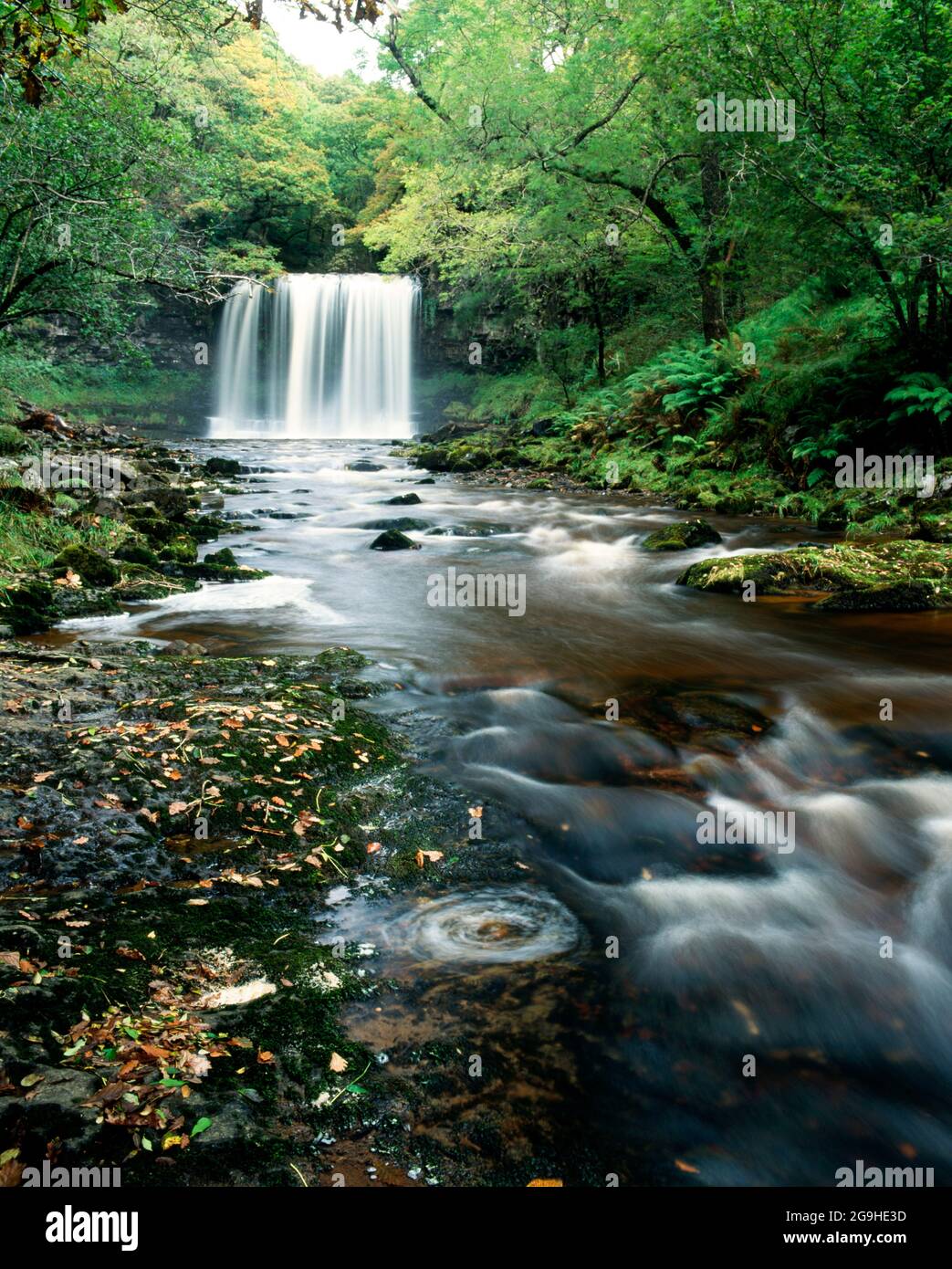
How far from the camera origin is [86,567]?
784cm

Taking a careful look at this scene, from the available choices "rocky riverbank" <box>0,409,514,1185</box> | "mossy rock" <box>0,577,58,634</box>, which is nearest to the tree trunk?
"mossy rock" <box>0,577,58,634</box>

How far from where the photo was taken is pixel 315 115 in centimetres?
4278

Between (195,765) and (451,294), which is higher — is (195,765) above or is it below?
below

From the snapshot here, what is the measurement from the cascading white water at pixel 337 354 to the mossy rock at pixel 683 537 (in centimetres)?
2424

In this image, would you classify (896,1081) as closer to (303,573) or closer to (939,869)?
→ (939,869)

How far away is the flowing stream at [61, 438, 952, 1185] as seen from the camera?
236 centimetres

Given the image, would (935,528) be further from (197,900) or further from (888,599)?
(197,900)

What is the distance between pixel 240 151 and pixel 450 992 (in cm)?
4291

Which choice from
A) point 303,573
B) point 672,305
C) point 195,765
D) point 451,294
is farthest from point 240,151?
point 195,765

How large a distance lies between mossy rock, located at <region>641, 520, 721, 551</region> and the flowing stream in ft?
10.4

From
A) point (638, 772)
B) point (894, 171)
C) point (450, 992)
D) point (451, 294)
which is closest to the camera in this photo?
point (450, 992)

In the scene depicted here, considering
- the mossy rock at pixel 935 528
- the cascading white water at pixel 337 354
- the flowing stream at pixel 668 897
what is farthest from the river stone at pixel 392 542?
the cascading white water at pixel 337 354

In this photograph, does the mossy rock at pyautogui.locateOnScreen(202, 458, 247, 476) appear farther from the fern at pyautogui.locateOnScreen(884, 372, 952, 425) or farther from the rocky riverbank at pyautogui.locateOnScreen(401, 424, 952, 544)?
the fern at pyautogui.locateOnScreen(884, 372, 952, 425)

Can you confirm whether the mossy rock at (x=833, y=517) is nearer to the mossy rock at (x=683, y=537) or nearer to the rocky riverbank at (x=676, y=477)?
the rocky riverbank at (x=676, y=477)
